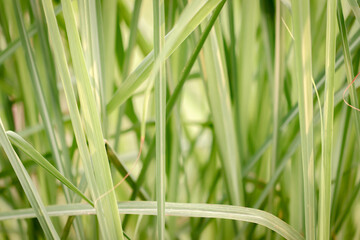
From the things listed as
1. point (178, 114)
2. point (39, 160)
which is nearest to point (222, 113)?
point (178, 114)

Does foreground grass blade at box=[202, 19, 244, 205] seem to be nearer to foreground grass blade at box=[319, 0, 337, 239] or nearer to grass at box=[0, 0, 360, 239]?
grass at box=[0, 0, 360, 239]

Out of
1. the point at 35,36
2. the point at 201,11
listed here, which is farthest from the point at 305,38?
the point at 35,36

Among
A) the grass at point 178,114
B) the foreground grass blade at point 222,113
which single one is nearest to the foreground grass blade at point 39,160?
the grass at point 178,114

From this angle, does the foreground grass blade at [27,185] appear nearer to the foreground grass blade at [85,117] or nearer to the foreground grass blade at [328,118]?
the foreground grass blade at [85,117]

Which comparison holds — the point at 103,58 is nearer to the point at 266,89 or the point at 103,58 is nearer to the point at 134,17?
the point at 134,17

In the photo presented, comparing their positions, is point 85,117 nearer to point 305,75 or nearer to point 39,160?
point 39,160

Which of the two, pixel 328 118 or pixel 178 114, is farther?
pixel 178 114

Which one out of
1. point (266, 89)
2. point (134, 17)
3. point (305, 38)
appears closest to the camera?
point (305, 38)
